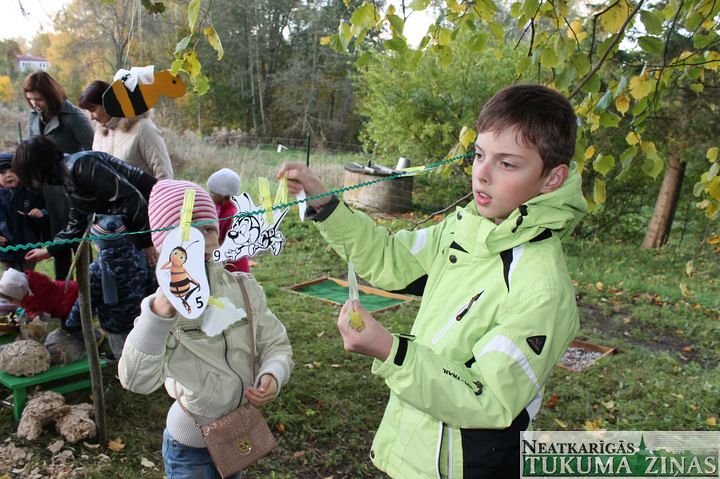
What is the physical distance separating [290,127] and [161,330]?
1910 cm

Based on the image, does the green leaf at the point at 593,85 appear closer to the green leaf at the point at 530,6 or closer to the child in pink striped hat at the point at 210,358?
the green leaf at the point at 530,6

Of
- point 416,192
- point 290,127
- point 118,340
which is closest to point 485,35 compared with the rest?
point 118,340

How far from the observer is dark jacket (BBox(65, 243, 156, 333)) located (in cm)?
327

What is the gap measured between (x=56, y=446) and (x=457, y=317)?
8.63ft

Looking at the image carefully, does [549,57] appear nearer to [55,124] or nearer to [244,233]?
[244,233]

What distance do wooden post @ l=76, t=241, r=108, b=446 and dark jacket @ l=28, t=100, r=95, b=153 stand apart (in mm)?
1806

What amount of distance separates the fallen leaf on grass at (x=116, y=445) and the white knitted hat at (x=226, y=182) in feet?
5.11

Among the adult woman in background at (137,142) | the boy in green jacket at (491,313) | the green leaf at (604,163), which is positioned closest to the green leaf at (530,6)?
the green leaf at (604,163)

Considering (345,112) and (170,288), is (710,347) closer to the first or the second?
(170,288)

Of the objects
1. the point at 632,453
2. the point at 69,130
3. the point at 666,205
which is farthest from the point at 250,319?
the point at 666,205

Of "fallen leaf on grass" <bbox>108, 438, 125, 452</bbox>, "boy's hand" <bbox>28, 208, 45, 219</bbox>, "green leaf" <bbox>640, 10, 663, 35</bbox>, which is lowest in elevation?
"fallen leaf on grass" <bbox>108, 438, 125, 452</bbox>

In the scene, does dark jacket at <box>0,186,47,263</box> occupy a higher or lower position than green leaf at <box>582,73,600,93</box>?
lower

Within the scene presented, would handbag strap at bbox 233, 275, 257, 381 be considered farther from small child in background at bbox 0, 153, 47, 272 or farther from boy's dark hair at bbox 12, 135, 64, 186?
small child in background at bbox 0, 153, 47, 272

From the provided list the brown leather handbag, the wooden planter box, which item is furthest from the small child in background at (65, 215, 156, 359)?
the wooden planter box
